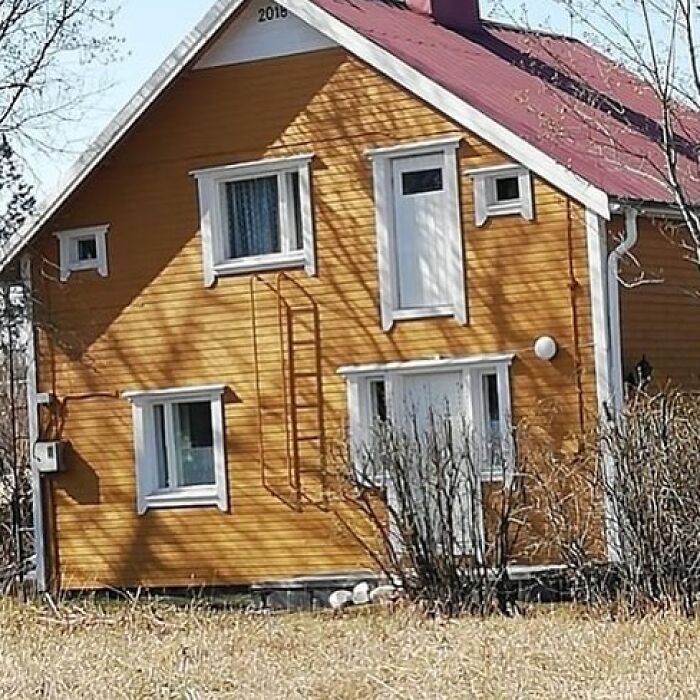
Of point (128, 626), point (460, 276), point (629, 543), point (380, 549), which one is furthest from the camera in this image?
point (460, 276)

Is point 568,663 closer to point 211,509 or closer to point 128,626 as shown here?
point 128,626

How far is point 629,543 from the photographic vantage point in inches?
695

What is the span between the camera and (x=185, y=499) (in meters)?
24.8

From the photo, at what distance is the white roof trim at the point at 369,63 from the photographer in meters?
21.4

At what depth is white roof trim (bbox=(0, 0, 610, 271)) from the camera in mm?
21438

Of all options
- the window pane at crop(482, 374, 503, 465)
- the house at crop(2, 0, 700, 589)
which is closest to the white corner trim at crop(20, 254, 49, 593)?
the house at crop(2, 0, 700, 589)

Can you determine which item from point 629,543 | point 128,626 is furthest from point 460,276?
point 128,626

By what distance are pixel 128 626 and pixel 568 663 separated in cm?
439

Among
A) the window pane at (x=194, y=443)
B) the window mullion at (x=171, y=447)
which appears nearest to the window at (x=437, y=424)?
the window pane at (x=194, y=443)

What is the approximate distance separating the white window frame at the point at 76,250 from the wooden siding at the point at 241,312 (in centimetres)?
11

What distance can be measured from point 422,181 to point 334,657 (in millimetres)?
9759

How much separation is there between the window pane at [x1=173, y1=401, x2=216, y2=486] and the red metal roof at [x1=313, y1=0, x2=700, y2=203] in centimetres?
508

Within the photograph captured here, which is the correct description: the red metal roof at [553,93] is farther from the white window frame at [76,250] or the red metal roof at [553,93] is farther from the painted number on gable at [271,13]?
the white window frame at [76,250]

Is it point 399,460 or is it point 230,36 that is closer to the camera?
point 399,460
